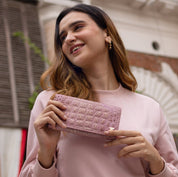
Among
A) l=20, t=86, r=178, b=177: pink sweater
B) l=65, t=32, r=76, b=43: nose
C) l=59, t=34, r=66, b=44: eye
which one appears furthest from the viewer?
l=59, t=34, r=66, b=44: eye

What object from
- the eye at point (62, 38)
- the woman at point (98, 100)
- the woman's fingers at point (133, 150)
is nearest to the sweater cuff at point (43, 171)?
the woman at point (98, 100)

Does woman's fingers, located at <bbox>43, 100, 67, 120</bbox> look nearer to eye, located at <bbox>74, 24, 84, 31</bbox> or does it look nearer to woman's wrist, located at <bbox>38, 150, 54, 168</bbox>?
woman's wrist, located at <bbox>38, 150, 54, 168</bbox>

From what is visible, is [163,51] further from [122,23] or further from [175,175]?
[175,175]

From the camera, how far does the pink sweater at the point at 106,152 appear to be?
1261mm

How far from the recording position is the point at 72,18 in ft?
4.97

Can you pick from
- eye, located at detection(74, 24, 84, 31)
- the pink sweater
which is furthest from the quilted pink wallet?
eye, located at detection(74, 24, 84, 31)

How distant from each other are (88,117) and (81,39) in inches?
16.7

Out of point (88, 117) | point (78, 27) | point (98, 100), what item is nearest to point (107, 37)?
point (78, 27)

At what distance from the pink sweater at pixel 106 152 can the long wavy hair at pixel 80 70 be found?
76 mm

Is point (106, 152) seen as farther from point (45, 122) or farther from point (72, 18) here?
point (72, 18)

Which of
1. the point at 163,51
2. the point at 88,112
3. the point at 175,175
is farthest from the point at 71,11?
the point at 163,51

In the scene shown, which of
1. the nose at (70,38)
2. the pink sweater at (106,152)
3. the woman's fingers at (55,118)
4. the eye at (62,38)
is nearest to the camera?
the woman's fingers at (55,118)

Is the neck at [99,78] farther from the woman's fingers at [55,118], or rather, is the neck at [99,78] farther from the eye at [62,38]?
the woman's fingers at [55,118]

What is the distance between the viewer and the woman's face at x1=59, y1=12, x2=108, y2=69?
4.71 ft
